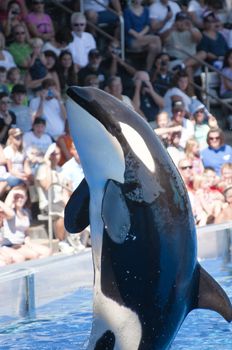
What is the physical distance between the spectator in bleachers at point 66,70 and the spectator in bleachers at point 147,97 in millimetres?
1013

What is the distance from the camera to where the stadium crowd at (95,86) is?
1187 cm

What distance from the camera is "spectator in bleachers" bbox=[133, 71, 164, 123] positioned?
1506 centimetres

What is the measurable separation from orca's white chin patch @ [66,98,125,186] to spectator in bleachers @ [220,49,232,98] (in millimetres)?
11314

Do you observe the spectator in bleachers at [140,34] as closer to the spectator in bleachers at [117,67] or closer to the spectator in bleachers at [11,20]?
the spectator in bleachers at [117,67]

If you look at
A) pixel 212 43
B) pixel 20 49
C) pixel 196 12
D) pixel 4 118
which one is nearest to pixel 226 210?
pixel 4 118

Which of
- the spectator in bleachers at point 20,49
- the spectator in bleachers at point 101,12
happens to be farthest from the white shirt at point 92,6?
the spectator in bleachers at point 20,49

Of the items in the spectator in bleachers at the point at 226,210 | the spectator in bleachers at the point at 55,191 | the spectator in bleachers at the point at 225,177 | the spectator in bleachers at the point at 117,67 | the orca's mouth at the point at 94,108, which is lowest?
the spectator in bleachers at the point at 226,210

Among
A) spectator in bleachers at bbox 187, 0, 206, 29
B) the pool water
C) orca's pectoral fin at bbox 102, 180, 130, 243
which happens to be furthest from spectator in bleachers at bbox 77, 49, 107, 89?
orca's pectoral fin at bbox 102, 180, 130, 243

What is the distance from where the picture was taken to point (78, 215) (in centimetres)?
589

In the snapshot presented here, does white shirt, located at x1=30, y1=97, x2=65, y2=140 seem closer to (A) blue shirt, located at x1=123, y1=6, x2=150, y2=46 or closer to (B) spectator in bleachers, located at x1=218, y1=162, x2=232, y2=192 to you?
(B) spectator in bleachers, located at x1=218, y1=162, x2=232, y2=192

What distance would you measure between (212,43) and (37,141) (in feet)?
17.9

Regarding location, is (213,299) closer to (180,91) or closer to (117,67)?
(180,91)

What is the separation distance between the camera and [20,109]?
42.8 feet

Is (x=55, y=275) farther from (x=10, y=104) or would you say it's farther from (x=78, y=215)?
(x=10, y=104)
